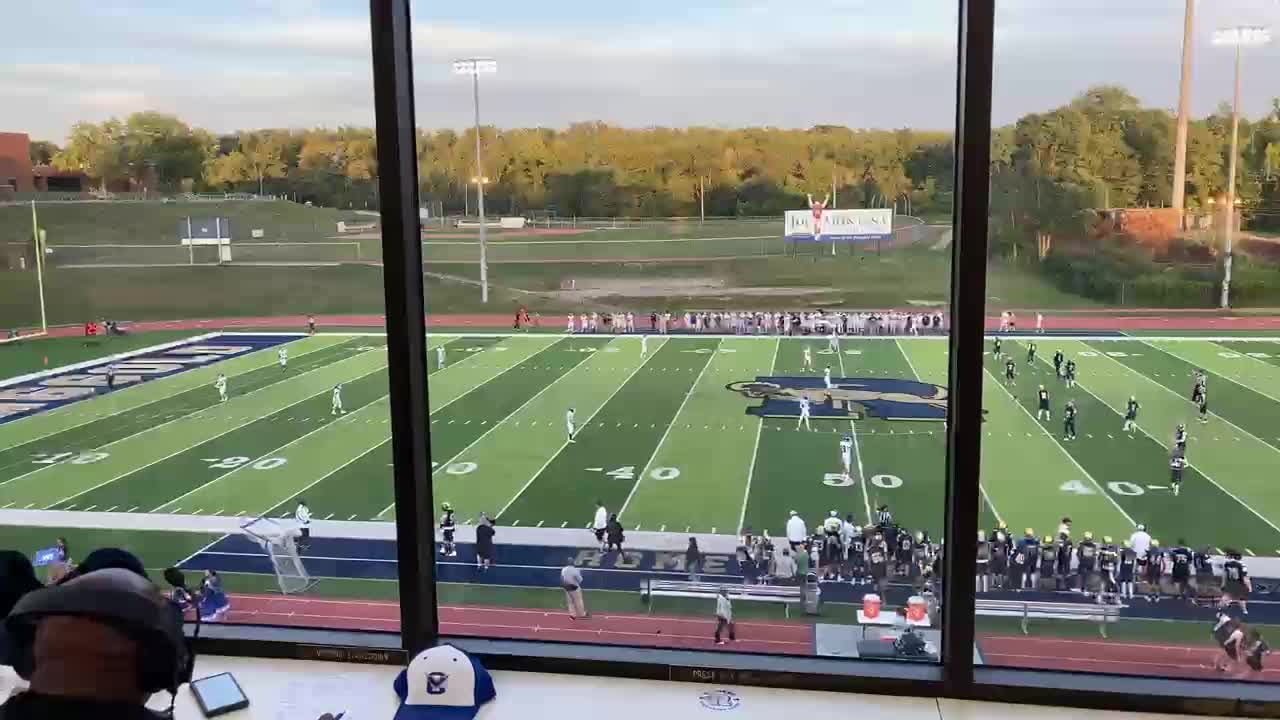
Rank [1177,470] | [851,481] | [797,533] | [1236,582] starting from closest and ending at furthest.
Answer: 1. [1236,582]
2. [797,533]
3. [1177,470]
4. [851,481]

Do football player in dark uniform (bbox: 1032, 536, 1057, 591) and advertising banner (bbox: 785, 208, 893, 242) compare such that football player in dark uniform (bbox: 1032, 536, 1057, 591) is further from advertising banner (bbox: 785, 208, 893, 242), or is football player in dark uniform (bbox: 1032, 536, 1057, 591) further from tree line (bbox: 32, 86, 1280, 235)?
advertising banner (bbox: 785, 208, 893, 242)

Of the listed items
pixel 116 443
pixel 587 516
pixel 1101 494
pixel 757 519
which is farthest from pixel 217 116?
pixel 1101 494

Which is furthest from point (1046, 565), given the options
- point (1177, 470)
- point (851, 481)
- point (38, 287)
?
point (38, 287)

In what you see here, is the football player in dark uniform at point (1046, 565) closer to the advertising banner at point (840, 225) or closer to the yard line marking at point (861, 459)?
the yard line marking at point (861, 459)

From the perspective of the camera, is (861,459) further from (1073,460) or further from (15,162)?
(15,162)

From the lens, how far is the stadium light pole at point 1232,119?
6516 mm

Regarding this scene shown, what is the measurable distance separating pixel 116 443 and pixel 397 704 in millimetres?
9179

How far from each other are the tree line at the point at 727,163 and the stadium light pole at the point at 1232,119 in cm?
8

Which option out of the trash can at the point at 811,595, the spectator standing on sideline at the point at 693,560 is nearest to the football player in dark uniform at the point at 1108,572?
the trash can at the point at 811,595

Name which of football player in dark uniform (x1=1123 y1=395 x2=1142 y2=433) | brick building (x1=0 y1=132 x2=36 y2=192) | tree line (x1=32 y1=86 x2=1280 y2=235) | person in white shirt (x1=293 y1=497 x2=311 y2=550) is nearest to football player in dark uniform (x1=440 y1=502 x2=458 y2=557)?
person in white shirt (x1=293 y1=497 x2=311 y2=550)

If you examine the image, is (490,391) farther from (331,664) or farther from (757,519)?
(331,664)

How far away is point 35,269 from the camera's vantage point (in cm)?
768

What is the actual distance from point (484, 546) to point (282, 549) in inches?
56.4

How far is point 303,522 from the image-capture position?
725 cm
